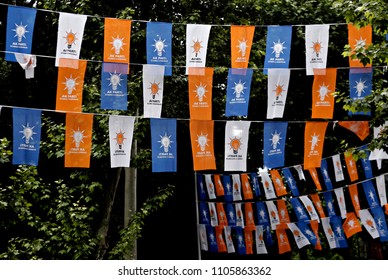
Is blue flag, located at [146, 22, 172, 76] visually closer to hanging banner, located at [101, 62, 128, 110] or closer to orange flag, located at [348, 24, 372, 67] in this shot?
hanging banner, located at [101, 62, 128, 110]

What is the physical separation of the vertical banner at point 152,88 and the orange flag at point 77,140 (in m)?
0.88

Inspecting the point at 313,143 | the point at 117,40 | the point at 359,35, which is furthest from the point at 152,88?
the point at 359,35

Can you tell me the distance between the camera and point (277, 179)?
14828mm

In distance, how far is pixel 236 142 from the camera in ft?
36.7

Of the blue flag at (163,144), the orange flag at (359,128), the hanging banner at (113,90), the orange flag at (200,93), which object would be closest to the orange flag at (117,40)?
the hanging banner at (113,90)

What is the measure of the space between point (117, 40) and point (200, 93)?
150 centimetres

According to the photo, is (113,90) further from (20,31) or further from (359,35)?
(359,35)

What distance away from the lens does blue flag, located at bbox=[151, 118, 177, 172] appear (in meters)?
10.8

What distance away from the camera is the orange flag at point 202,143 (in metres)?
10.9

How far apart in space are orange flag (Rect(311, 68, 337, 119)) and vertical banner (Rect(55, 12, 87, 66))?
360cm

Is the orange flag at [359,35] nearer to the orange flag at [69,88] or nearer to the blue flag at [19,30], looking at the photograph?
the orange flag at [69,88]

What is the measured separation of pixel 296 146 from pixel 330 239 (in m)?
2.61

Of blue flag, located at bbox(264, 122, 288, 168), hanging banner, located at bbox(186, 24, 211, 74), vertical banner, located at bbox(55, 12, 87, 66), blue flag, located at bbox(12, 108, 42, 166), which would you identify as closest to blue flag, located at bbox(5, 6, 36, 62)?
vertical banner, located at bbox(55, 12, 87, 66)
